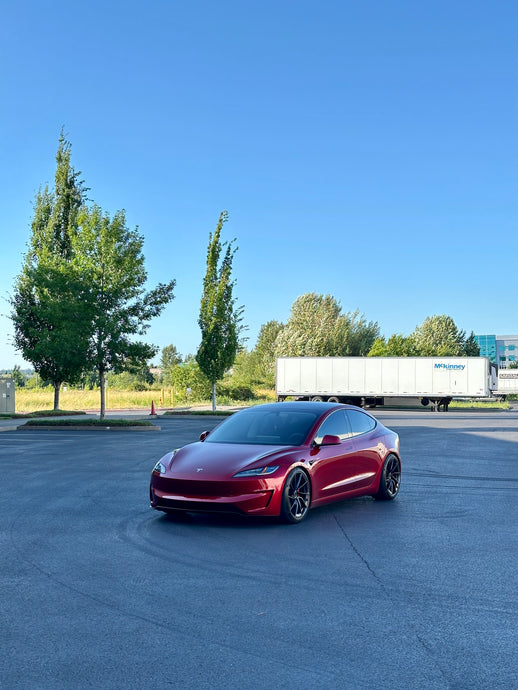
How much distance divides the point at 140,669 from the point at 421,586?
2.75 m

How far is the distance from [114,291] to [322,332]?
46.5 meters

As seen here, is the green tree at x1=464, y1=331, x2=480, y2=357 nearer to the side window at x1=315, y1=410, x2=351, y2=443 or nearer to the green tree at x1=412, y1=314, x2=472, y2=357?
the green tree at x1=412, y1=314, x2=472, y2=357

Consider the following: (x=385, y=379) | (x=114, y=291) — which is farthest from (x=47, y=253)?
(x=385, y=379)

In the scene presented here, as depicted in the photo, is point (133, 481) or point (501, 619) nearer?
point (501, 619)

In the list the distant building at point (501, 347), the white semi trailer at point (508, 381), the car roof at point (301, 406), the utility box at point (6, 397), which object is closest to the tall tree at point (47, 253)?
the utility box at point (6, 397)

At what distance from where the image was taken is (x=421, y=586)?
6379 millimetres

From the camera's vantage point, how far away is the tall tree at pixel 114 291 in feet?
98.0

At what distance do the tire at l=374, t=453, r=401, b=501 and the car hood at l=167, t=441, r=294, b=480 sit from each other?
2013 mm

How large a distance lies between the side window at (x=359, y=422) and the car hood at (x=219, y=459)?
1.59m

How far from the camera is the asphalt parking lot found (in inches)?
177

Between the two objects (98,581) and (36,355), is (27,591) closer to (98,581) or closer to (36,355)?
(98,581)

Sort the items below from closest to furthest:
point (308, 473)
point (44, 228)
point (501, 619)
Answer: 1. point (501, 619)
2. point (308, 473)
3. point (44, 228)

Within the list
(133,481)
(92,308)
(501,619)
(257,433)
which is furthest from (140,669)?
(92,308)

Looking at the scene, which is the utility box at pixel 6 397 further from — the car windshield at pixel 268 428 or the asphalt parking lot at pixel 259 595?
the car windshield at pixel 268 428
